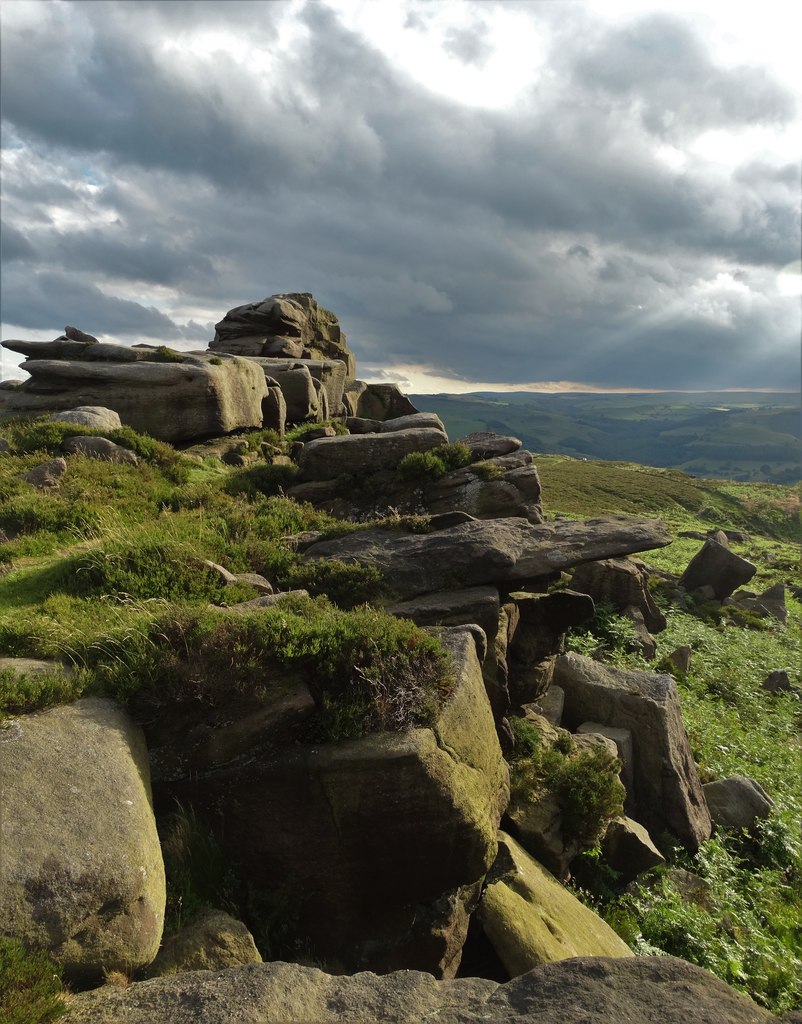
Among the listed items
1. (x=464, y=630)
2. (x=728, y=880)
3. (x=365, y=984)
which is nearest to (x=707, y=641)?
(x=728, y=880)

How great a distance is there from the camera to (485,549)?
1400cm

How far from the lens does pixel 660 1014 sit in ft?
16.8

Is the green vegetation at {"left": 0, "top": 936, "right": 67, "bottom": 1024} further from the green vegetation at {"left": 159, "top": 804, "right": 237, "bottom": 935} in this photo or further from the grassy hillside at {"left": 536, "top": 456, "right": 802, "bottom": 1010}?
the grassy hillside at {"left": 536, "top": 456, "right": 802, "bottom": 1010}

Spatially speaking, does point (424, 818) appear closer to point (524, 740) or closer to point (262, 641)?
point (262, 641)

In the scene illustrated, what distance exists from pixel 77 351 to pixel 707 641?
35.1 meters

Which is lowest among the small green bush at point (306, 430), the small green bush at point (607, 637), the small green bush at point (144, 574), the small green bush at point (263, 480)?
the small green bush at point (607, 637)

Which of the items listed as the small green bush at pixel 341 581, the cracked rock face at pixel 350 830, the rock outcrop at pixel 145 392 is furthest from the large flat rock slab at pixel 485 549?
the rock outcrop at pixel 145 392

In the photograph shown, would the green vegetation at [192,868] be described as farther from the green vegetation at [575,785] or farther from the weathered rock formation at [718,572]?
the weathered rock formation at [718,572]

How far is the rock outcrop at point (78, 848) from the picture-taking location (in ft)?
18.0

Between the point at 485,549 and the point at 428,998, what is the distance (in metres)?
9.45

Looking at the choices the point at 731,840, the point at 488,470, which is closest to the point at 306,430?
the point at 488,470

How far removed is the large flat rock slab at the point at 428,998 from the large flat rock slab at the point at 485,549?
8.12m

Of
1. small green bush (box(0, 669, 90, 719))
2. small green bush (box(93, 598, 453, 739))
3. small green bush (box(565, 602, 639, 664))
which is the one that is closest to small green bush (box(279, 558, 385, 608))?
small green bush (box(93, 598, 453, 739))

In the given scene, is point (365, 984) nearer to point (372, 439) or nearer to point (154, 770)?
point (154, 770)
